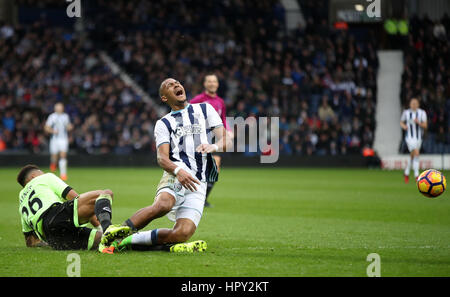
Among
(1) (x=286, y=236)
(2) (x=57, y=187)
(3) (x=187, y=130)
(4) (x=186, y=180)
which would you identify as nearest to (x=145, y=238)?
(4) (x=186, y=180)

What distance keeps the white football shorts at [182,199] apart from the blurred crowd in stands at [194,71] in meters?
21.1

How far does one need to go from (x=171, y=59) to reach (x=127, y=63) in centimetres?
222

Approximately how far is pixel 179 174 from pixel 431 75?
82.4ft

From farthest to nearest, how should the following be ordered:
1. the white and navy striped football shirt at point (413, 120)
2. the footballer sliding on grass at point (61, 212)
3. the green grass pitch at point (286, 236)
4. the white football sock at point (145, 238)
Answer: the white and navy striped football shirt at point (413, 120) < the white football sock at point (145, 238) < the footballer sliding on grass at point (61, 212) < the green grass pitch at point (286, 236)

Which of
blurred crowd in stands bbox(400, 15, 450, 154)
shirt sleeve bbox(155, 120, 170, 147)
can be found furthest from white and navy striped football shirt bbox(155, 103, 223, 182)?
blurred crowd in stands bbox(400, 15, 450, 154)

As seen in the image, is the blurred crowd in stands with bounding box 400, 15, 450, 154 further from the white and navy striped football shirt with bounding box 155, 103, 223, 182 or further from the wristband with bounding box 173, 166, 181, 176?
the wristband with bounding box 173, 166, 181, 176

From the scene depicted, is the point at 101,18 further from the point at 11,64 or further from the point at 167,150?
the point at 167,150

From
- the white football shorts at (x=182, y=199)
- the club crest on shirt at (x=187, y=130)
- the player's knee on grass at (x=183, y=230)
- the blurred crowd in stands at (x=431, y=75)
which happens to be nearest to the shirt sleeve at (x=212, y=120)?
the club crest on shirt at (x=187, y=130)

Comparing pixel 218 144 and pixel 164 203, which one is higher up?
pixel 218 144

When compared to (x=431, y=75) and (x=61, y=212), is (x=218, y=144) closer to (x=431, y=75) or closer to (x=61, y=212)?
(x=61, y=212)

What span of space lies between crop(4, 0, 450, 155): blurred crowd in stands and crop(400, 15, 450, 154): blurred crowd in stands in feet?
0.29

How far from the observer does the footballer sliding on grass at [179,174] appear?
7.23 m

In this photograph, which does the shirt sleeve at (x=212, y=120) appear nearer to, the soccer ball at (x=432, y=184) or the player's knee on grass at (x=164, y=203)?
the player's knee on grass at (x=164, y=203)

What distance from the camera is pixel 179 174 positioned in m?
7.20
